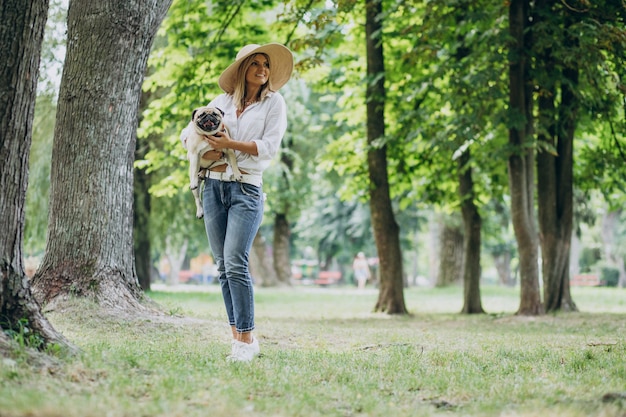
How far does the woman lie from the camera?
610cm

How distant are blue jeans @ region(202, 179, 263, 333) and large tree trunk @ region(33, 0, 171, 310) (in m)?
2.73

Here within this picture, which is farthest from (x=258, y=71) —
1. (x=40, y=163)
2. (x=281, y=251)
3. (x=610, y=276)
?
(x=610, y=276)

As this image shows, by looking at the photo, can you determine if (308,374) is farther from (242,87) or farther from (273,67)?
(273,67)

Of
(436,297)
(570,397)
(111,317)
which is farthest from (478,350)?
(436,297)

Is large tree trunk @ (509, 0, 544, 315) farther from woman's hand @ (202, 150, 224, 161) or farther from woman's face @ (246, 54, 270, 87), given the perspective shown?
woman's hand @ (202, 150, 224, 161)

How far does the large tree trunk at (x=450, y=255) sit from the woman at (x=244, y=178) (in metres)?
21.9

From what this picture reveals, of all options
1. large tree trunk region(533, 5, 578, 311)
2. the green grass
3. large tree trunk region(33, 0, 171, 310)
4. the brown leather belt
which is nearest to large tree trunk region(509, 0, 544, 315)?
large tree trunk region(533, 5, 578, 311)

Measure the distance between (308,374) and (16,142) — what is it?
8.41ft

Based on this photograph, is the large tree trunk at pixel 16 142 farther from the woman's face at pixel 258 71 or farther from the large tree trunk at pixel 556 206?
the large tree trunk at pixel 556 206

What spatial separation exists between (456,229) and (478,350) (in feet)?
67.1

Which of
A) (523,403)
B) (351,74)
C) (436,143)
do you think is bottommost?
(523,403)

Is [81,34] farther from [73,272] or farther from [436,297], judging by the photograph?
[436,297]

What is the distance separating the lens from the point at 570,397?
4.88 meters

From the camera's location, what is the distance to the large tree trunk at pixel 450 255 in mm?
27969
